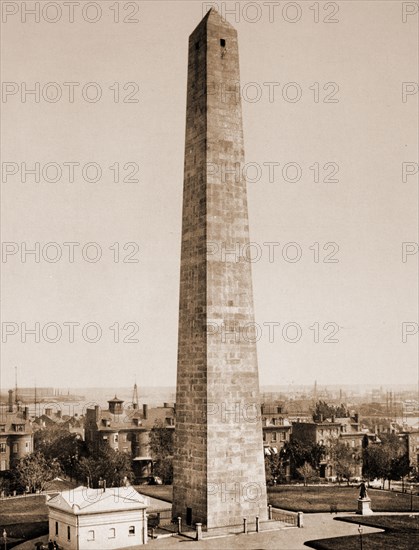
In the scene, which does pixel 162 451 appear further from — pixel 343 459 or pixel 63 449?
pixel 343 459

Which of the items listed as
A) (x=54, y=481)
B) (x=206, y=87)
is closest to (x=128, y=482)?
(x=54, y=481)

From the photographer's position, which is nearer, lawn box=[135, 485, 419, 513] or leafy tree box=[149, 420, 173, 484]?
lawn box=[135, 485, 419, 513]

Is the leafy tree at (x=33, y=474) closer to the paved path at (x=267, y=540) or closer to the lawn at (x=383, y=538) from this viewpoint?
the lawn at (x=383, y=538)

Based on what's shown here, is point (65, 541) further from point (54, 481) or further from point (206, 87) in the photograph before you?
point (54, 481)

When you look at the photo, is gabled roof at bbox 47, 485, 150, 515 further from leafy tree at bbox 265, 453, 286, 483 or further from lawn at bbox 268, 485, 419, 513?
leafy tree at bbox 265, 453, 286, 483

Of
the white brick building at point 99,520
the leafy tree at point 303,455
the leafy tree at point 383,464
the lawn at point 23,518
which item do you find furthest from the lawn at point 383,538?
the leafy tree at point 303,455

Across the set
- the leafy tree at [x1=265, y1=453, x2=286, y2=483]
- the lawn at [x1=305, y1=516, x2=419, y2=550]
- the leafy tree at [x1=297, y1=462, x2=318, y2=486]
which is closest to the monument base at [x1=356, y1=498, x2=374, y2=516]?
the lawn at [x1=305, y1=516, x2=419, y2=550]

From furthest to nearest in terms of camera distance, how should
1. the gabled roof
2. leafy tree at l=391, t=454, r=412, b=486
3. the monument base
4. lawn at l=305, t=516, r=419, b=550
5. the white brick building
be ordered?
leafy tree at l=391, t=454, r=412, b=486
the monument base
lawn at l=305, t=516, r=419, b=550
the gabled roof
the white brick building
